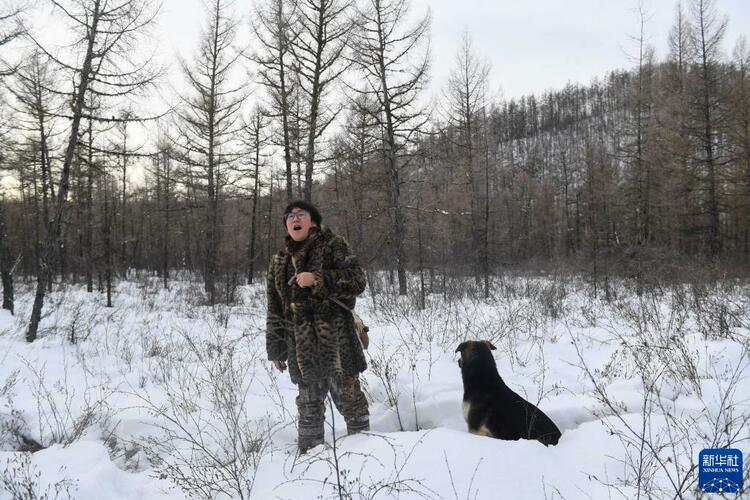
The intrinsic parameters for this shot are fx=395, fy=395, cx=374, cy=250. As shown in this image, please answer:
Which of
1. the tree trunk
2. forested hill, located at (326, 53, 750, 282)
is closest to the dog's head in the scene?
the tree trunk

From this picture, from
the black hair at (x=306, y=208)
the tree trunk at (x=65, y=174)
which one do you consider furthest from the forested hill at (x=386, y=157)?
the black hair at (x=306, y=208)

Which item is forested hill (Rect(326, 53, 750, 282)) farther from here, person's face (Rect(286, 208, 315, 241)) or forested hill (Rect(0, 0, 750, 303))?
person's face (Rect(286, 208, 315, 241))

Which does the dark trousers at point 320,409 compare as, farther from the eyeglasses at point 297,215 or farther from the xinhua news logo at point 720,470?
the xinhua news logo at point 720,470

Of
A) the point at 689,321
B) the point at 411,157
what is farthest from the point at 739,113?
Result: the point at 689,321

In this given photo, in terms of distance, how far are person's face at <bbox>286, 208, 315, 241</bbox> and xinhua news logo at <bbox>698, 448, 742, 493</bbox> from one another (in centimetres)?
247

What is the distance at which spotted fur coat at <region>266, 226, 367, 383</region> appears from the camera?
2760 millimetres

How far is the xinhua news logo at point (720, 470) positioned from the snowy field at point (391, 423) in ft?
0.17

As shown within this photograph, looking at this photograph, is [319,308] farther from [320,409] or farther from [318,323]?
[320,409]

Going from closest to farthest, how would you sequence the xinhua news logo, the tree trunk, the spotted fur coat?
the xinhua news logo, the spotted fur coat, the tree trunk

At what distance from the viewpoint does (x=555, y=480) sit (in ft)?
6.89

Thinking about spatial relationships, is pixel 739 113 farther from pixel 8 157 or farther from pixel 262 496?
pixel 8 157

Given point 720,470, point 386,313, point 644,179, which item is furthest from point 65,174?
point 644,179

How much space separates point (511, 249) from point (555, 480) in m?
33.9

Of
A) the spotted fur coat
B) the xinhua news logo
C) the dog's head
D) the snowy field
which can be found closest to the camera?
the xinhua news logo
